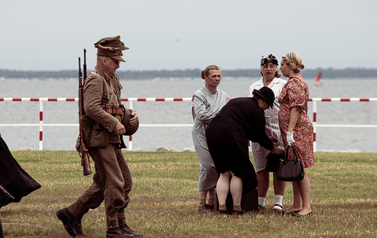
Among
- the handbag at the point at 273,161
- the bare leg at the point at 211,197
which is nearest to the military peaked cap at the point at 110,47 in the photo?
the handbag at the point at 273,161

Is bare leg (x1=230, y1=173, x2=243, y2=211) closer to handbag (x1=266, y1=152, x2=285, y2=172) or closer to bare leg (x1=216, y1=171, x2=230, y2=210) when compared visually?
bare leg (x1=216, y1=171, x2=230, y2=210)

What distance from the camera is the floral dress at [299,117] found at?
24.8 ft

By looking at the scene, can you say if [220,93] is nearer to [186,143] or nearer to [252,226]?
[252,226]

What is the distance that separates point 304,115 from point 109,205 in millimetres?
2674

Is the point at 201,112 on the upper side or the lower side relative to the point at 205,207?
upper

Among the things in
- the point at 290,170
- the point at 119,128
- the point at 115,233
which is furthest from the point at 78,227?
the point at 290,170

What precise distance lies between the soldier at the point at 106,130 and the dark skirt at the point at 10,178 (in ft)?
1.87

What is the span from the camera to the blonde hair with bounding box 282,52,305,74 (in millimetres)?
7633

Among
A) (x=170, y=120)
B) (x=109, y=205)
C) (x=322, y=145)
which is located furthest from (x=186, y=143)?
(x=109, y=205)

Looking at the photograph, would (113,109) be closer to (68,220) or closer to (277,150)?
(68,220)

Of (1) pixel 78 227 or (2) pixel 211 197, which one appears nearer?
(1) pixel 78 227

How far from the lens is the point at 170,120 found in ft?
128

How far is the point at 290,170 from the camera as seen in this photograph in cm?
745

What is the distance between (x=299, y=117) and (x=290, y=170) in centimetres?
63
